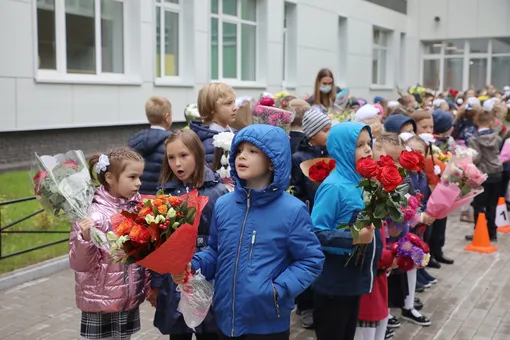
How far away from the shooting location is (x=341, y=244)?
3982 mm

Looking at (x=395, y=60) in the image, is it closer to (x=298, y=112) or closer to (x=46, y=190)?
(x=298, y=112)

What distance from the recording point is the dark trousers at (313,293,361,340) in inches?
162

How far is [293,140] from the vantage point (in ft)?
20.7

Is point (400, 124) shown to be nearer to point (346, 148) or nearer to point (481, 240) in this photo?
point (346, 148)

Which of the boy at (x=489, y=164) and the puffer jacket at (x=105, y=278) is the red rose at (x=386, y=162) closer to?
the puffer jacket at (x=105, y=278)

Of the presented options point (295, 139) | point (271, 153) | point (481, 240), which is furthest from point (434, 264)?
point (271, 153)

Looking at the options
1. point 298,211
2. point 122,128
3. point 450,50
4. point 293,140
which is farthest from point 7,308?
point 450,50

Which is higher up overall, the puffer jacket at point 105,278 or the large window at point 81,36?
the large window at point 81,36

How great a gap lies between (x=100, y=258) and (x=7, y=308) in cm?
282

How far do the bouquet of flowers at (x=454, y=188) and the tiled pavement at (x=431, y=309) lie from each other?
1062mm

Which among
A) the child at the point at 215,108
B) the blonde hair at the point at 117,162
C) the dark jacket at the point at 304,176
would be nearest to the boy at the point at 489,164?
the dark jacket at the point at 304,176

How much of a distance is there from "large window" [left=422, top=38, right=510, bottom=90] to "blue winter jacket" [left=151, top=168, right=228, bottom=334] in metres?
27.0

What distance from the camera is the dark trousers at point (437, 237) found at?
7.89 m

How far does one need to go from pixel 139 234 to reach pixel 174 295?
97cm
